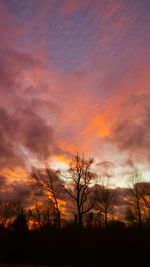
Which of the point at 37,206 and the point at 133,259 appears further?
the point at 37,206

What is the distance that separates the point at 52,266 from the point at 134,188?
2808cm

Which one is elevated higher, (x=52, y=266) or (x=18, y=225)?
(x=18, y=225)

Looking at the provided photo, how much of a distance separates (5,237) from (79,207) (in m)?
15.1

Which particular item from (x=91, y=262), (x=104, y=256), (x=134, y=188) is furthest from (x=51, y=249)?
(x=134, y=188)

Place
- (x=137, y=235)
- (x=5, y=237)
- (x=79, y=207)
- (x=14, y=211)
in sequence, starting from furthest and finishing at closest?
1. (x=14, y=211)
2. (x=79, y=207)
3. (x=5, y=237)
4. (x=137, y=235)

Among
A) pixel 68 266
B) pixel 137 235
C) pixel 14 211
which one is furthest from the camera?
pixel 14 211

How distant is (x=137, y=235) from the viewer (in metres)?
13.3

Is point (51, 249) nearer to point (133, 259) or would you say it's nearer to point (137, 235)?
point (133, 259)

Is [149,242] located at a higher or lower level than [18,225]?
lower

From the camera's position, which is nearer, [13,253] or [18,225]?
[13,253]

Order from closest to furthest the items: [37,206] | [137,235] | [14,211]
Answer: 1. [137,235]
2. [37,206]
3. [14,211]

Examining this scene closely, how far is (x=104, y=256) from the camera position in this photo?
1024 centimetres

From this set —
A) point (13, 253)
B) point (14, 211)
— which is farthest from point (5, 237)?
point (14, 211)

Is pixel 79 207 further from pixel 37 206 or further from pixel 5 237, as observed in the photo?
pixel 37 206
